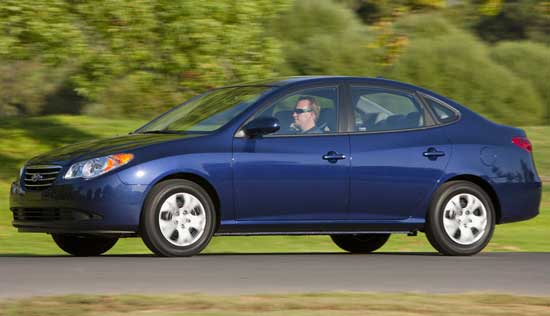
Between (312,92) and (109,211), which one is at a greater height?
(312,92)

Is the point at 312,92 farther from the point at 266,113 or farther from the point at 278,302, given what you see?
the point at 278,302

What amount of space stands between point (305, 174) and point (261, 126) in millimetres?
551

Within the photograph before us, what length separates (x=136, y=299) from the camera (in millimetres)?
8031

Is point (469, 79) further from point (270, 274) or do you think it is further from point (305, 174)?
point (270, 274)

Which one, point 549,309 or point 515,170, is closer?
point 549,309

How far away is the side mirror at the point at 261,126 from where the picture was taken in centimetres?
1111

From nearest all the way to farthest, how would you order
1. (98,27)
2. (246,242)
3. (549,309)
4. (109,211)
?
(549,309)
(109,211)
(246,242)
(98,27)

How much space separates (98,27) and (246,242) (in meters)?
6.90

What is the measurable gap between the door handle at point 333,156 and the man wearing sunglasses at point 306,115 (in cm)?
23

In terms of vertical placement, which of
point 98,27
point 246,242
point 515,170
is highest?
point 98,27

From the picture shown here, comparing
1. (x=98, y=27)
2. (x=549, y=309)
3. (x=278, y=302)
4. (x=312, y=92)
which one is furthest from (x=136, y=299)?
(x=98, y=27)

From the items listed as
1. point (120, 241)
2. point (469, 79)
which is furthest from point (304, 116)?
point (469, 79)

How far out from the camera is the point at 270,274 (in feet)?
32.1

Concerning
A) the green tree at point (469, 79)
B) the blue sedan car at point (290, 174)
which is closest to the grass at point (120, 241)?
the blue sedan car at point (290, 174)
